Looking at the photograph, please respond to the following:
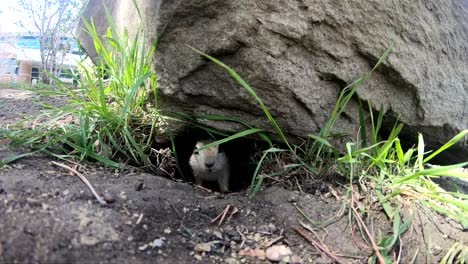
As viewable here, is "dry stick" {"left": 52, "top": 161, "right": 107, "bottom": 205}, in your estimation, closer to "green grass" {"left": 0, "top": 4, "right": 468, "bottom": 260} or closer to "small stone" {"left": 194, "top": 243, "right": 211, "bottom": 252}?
"green grass" {"left": 0, "top": 4, "right": 468, "bottom": 260}

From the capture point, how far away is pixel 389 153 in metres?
2.38

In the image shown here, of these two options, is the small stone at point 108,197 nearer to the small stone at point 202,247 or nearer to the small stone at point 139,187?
the small stone at point 139,187

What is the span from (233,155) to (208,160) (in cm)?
31

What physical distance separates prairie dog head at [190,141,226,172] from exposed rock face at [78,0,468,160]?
91 cm

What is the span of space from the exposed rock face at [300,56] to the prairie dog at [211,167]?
36.8 inches

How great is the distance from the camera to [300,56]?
213 cm

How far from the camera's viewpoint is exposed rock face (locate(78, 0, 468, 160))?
2.03 metres

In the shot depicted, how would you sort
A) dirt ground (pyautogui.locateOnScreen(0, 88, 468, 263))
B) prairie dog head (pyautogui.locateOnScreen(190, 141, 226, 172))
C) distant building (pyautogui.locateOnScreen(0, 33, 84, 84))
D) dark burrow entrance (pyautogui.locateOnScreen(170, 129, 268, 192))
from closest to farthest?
dirt ground (pyautogui.locateOnScreen(0, 88, 468, 263)), dark burrow entrance (pyautogui.locateOnScreen(170, 129, 268, 192)), prairie dog head (pyautogui.locateOnScreen(190, 141, 226, 172)), distant building (pyautogui.locateOnScreen(0, 33, 84, 84))

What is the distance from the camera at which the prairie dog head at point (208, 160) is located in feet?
10.3

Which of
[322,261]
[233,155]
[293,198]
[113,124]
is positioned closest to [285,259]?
[322,261]

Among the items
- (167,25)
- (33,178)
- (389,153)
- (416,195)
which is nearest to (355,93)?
(389,153)

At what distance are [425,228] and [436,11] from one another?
60.5 inches

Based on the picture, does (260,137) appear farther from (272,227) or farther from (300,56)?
(272,227)

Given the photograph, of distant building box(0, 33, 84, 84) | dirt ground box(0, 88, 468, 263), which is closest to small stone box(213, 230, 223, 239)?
dirt ground box(0, 88, 468, 263)
